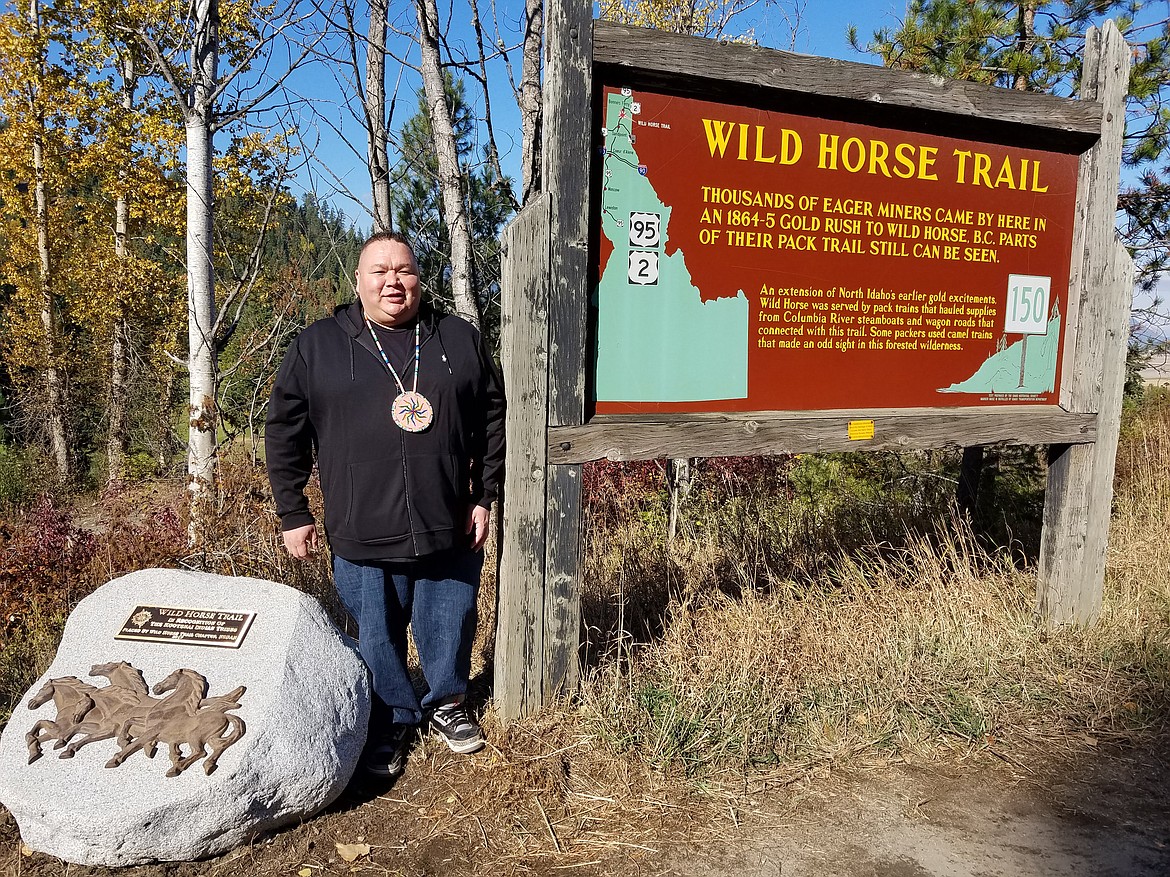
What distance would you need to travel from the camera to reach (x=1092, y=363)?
4074 millimetres

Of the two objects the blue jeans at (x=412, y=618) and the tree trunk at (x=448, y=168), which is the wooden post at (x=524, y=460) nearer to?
the blue jeans at (x=412, y=618)

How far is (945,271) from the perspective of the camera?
3762 millimetres

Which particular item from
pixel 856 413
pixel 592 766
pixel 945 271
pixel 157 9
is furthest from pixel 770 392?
pixel 157 9

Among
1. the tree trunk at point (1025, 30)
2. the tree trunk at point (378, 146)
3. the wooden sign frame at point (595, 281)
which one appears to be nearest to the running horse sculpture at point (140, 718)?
the wooden sign frame at point (595, 281)

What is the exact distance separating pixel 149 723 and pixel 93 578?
318 centimetres

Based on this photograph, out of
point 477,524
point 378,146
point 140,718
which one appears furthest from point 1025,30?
point 140,718

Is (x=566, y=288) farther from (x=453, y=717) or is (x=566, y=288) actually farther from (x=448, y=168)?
(x=448, y=168)

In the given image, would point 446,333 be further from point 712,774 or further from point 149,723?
point 712,774

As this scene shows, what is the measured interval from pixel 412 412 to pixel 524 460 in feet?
1.55

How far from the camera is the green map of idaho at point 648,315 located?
3016mm

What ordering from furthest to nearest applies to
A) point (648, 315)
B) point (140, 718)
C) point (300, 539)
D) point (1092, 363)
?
1. point (1092, 363)
2. point (648, 315)
3. point (300, 539)
4. point (140, 718)

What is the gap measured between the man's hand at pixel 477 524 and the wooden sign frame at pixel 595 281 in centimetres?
9

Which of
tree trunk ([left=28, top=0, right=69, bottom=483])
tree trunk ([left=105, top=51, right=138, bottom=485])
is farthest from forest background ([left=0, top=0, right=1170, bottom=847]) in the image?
tree trunk ([left=28, top=0, right=69, bottom=483])

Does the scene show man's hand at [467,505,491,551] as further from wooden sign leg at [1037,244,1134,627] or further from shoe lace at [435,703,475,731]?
wooden sign leg at [1037,244,1134,627]
